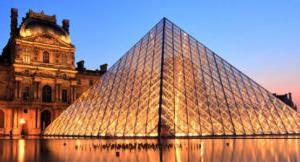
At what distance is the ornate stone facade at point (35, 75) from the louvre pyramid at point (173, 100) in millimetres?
21113

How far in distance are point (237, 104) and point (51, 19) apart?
36.9 meters

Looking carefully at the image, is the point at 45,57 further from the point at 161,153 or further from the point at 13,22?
the point at 161,153

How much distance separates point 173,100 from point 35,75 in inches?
1266

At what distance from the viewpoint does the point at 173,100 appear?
16609mm

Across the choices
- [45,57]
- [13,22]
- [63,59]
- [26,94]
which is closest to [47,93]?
[26,94]

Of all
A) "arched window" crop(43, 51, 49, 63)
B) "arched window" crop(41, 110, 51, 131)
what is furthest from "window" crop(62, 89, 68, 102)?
"arched window" crop(43, 51, 49, 63)

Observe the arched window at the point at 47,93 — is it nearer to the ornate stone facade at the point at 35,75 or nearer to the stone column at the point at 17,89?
the ornate stone facade at the point at 35,75

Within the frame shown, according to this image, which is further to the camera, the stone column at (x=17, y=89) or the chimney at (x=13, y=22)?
the chimney at (x=13, y=22)

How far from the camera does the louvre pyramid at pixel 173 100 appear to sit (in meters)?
16.4

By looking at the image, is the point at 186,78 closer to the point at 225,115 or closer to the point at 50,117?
the point at 225,115

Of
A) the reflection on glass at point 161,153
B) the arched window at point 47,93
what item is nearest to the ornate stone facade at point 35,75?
the arched window at point 47,93

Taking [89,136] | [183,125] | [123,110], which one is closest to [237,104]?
[183,125]

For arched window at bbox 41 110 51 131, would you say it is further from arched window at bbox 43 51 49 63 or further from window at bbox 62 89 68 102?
arched window at bbox 43 51 49 63

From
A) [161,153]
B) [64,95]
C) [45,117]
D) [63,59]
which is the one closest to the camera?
[161,153]
